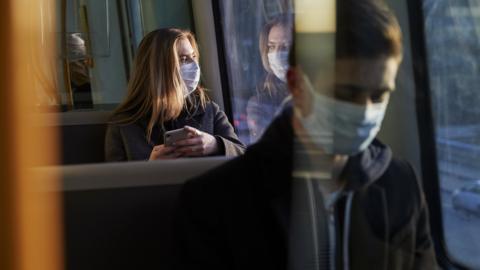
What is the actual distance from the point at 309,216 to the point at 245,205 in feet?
0.38

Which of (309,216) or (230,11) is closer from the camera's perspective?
(309,216)

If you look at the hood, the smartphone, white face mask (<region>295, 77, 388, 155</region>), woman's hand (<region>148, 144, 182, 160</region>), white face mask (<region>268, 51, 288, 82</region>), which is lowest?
woman's hand (<region>148, 144, 182, 160</region>)

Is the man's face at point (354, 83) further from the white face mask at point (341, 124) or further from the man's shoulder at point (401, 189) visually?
the man's shoulder at point (401, 189)

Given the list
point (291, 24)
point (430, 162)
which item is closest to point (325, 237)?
point (430, 162)

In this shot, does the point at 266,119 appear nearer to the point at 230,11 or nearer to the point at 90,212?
the point at 90,212

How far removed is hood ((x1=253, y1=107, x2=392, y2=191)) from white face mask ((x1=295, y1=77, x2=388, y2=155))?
22 millimetres

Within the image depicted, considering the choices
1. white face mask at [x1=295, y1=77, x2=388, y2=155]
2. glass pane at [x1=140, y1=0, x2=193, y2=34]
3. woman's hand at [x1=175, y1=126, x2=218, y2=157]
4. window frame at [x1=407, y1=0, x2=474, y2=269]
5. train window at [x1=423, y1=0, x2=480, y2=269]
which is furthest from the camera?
glass pane at [x1=140, y1=0, x2=193, y2=34]

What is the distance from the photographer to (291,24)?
48.9 inches

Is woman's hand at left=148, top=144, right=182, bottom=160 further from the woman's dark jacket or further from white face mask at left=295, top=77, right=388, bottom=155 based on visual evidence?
white face mask at left=295, top=77, right=388, bottom=155

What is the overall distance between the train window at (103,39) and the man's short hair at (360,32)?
2560 mm

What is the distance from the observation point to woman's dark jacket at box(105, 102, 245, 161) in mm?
2699

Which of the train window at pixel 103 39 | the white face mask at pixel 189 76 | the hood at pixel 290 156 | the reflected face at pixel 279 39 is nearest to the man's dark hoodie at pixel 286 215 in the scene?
the hood at pixel 290 156

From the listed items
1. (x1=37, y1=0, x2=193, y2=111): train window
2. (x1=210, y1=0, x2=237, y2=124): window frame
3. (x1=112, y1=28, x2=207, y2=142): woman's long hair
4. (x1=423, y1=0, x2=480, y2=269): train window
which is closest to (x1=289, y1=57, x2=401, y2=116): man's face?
(x1=423, y1=0, x2=480, y2=269): train window

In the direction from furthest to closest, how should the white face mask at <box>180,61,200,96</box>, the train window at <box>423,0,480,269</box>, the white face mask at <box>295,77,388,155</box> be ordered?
the white face mask at <box>180,61,200,96</box>, the train window at <box>423,0,480,269</box>, the white face mask at <box>295,77,388,155</box>
